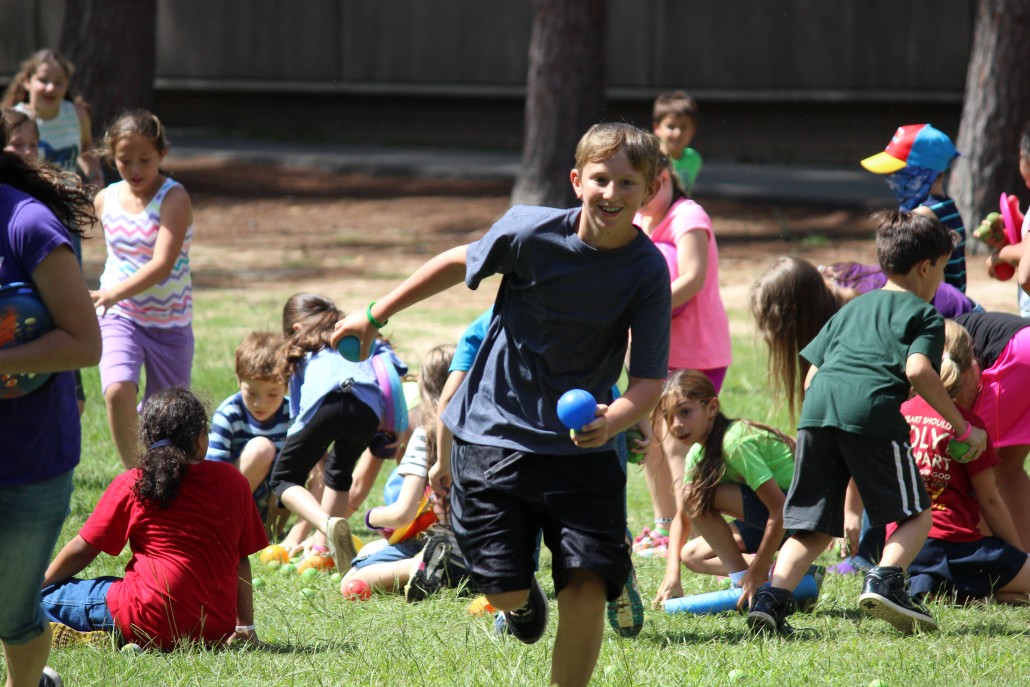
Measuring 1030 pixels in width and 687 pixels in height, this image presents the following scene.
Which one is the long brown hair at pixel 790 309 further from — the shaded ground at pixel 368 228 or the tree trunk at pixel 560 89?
the tree trunk at pixel 560 89

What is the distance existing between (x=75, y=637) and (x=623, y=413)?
219cm

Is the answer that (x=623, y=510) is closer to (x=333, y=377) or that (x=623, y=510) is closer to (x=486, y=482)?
(x=486, y=482)

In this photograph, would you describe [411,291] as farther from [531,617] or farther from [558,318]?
[531,617]

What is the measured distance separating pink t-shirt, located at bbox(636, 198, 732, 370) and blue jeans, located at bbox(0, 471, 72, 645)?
332cm

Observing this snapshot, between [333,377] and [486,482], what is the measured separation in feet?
7.25

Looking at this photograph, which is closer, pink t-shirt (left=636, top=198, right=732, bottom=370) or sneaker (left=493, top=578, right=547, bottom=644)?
sneaker (left=493, top=578, right=547, bottom=644)

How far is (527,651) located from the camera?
13.9 ft

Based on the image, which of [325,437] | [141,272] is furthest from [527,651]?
[141,272]

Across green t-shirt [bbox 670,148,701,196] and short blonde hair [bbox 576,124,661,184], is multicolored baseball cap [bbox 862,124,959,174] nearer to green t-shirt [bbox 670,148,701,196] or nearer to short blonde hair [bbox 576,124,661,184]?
short blonde hair [bbox 576,124,661,184]

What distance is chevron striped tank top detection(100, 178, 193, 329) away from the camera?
629 cm

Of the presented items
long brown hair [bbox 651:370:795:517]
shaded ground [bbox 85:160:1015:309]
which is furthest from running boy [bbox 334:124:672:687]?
shaded ground [bbox 85:160:1015:309]

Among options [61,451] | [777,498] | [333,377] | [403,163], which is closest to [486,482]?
[61,451]

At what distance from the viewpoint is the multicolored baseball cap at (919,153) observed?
5.95 m

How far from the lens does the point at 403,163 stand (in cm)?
2480
